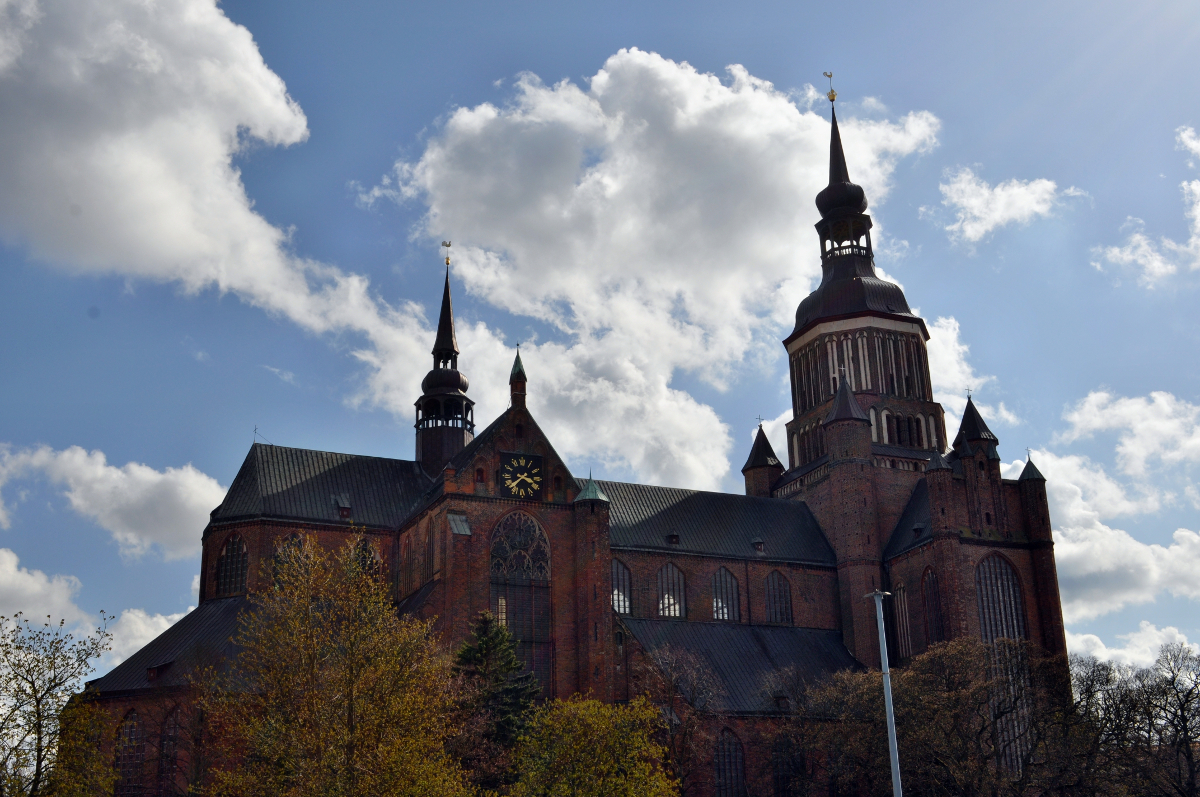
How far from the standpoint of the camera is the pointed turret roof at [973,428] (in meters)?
77.2

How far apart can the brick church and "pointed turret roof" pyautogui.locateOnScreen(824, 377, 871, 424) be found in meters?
0.18

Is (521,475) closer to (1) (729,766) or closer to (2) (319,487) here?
(2) (319,487)

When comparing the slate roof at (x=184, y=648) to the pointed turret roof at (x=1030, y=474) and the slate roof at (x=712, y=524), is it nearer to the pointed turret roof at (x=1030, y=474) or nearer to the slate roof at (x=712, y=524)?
the slate roof at (x=712, y=524)

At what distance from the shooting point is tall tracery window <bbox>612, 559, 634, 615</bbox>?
6875 centimetres

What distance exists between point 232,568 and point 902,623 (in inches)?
1568

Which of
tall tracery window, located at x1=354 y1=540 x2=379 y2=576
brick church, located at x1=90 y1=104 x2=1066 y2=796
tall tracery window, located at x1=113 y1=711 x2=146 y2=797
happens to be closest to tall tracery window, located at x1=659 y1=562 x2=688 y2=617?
brick church, located at x1=90 y1=104 x2=1066 y2=796

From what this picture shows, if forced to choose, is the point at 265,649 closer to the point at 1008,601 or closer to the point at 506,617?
the point at 506,617

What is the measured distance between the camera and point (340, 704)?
3381 centimetres

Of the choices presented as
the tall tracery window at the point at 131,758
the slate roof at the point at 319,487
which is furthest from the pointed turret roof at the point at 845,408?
the tall tracery window at the point at 131,758

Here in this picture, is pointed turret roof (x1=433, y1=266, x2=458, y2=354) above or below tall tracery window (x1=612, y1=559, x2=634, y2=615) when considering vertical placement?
above

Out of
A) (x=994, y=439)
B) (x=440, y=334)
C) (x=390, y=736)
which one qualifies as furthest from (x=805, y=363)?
(x=390, y=736)

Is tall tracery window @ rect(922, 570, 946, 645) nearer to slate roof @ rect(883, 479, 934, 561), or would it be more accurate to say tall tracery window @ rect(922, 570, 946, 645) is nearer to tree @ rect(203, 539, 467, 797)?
slate roof @ rect(883, 479, 934, 561)

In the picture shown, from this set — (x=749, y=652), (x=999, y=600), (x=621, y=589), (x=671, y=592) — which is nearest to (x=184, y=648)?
(x=621, y=589)

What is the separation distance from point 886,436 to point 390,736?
172ft
